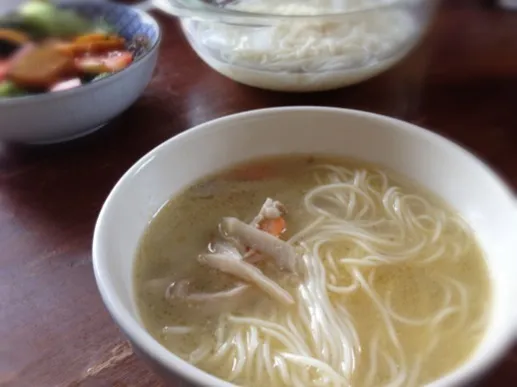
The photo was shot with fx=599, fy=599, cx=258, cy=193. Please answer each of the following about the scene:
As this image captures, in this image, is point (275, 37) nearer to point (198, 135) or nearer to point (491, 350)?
point (198, 135)

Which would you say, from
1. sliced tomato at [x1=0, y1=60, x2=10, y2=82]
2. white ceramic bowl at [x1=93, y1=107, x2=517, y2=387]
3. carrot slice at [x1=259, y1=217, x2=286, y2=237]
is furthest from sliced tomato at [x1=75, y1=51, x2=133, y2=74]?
carrot slice at [x1=259, y1=217, x2=286, y2=237]

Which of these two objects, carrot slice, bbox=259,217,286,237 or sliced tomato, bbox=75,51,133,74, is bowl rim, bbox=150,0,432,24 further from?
carrot slice, bbox=259,217,286,237

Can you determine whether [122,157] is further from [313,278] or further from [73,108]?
[313,278]

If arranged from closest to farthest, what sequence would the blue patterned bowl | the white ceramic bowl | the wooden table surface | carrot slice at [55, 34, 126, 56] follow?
the white ceramic bowl → the wooden table surface → the blue patterned bowl → carrot slice at [55, 34, 126, 56]

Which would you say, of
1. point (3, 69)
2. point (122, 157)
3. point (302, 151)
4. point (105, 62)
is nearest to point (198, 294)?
point (302, 151)

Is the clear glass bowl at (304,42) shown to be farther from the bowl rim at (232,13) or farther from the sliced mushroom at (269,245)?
the sliced mushroom at (269,245)

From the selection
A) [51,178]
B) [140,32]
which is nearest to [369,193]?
[51,178]
